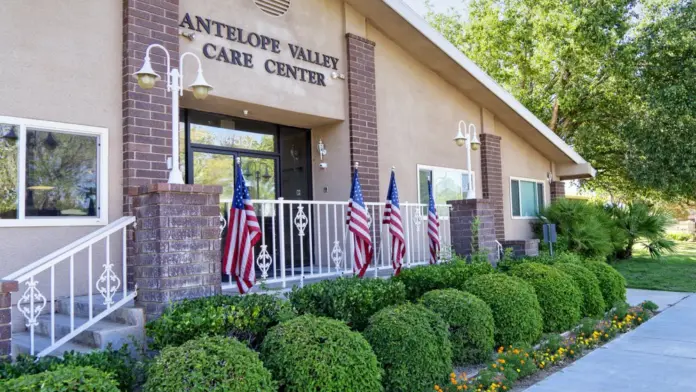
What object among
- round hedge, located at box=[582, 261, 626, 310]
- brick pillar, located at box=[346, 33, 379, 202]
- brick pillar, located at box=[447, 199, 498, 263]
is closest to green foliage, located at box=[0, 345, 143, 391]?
brick pillar, located at box=[346, 33, 379, 202]

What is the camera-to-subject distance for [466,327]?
229 inches

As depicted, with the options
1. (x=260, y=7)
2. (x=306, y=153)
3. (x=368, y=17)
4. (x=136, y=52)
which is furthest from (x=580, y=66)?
(x=136, y=52)

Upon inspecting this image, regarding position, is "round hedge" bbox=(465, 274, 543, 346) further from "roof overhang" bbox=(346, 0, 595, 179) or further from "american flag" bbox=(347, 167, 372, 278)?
"roof overhang" bbox=(346, 0, 595, 179)

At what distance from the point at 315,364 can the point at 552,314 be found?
4446 millimetres

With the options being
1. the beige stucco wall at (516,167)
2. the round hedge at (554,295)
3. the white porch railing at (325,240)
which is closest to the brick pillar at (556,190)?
the beige stucco wall at (516,167)

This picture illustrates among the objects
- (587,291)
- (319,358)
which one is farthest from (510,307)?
(319,358)

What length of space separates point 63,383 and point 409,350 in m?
2.85

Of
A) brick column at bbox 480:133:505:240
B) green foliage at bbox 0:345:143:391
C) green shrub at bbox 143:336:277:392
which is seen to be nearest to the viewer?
green shrub at bbox 143:336:277:392

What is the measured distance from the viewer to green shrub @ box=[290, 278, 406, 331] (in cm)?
→ 554

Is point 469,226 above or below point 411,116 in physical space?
below

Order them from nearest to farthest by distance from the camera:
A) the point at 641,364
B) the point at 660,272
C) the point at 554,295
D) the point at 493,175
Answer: the point at 641,364, the point at 554,295, the point at 493,175, the point at 660,272

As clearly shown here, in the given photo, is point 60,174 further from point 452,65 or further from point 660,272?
point 660,272

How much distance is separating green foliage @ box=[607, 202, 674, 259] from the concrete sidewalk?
883 centimetres

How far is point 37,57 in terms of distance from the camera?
232 inches
